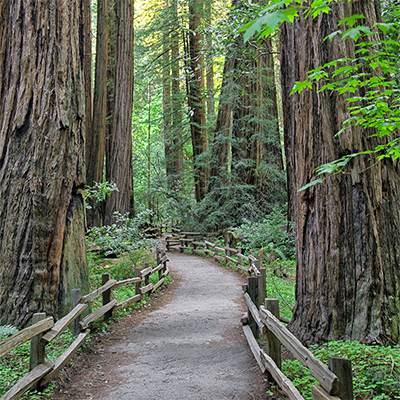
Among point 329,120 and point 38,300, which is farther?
point 38,300

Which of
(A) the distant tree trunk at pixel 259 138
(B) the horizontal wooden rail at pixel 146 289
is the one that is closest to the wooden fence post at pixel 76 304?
(B) the horizontal wooden rail at pixel 146 289

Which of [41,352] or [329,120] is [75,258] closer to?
[41,352]

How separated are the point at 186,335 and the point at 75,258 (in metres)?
2.39

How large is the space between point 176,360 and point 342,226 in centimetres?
304

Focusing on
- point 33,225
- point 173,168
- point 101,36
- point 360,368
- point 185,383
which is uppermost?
point 101,36

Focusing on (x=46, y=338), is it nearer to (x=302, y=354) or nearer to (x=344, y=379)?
(x=302, y=354)

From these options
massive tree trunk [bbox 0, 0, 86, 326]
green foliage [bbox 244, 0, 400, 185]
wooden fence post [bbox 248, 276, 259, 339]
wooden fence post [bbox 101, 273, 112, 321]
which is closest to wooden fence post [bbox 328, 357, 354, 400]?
green foliage [bbox 244, 0, 400, 185]

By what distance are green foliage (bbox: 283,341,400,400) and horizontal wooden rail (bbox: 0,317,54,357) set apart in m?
2.76

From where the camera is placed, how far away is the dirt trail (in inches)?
216

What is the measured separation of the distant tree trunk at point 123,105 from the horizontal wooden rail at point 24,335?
1317 cm

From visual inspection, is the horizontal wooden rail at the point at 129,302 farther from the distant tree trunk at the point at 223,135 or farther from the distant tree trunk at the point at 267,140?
the distant tree trunk at the point at 223,135

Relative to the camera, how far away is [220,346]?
24.7 ft

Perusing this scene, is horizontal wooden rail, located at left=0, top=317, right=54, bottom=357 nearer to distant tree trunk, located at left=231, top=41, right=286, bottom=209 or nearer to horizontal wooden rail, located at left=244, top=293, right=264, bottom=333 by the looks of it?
horizontal wooden rail, located at left=244, top=293, right=264, bottom=333

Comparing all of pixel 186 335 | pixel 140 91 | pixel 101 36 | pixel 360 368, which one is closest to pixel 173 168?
pixel 140 91
